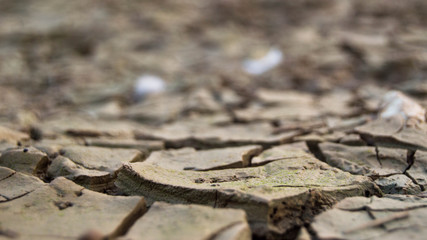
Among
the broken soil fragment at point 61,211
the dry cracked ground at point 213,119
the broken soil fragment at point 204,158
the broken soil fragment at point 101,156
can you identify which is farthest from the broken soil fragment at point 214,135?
the broken soil fragment at point 61,211

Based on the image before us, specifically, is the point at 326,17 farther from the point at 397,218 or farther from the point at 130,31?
the point at 397,218

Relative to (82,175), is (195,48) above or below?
above

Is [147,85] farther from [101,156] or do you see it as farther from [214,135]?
[101,156]

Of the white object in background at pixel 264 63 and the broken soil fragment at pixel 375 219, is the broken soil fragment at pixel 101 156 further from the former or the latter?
the white object in background at pixel 264 63

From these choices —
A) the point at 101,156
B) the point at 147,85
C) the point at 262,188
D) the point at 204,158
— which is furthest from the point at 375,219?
the point at 147,85

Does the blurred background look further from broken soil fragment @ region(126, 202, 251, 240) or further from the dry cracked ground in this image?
broken soil fragment @ region(126, 202, 251, 240)
